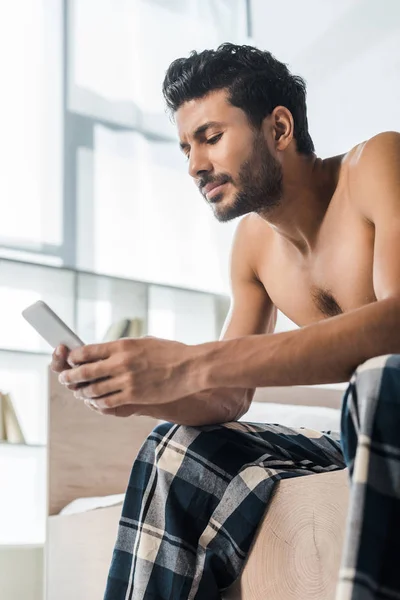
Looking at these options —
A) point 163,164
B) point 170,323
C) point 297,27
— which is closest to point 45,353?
point 170,323

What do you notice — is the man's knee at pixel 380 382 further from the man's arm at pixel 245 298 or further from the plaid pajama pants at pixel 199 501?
the man's arm at pixel 245 298

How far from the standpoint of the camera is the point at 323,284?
42.1 inches

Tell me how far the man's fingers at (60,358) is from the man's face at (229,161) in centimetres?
32

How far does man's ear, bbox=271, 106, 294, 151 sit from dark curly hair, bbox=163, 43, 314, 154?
0.01m

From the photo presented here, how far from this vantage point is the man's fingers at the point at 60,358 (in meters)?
0.86

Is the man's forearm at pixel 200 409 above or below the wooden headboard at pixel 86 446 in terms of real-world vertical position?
above

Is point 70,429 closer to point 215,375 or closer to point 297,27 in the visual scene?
point 215,375

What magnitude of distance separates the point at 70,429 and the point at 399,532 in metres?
1.24

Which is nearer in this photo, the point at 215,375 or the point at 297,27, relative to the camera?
the point at 215,375

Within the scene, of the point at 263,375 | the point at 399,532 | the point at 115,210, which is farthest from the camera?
the point at 115,210

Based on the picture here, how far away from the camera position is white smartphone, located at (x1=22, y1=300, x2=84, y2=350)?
85 cm

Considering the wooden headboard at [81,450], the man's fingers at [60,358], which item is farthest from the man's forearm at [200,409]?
the wooden headboard at [81,450]

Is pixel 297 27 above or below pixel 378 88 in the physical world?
above

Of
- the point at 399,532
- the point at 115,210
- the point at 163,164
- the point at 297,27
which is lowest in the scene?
the point at 399,532
